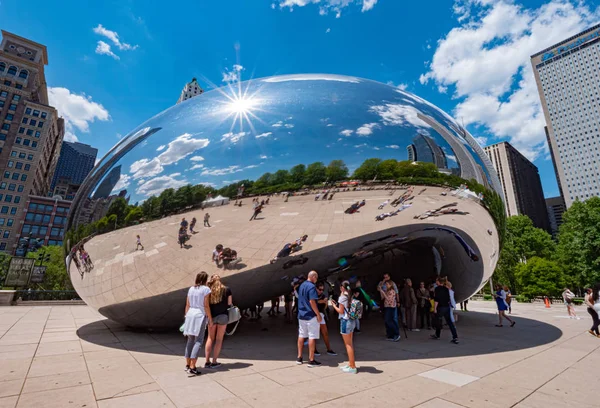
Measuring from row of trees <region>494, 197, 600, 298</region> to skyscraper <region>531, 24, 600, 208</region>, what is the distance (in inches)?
3825

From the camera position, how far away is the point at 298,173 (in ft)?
13.7

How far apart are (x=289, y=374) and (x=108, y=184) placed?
4.16 meters

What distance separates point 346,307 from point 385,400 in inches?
55.0

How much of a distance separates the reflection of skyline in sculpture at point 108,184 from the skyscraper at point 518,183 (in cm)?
13984

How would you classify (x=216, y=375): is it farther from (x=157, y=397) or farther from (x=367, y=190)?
(x=367, y=190)

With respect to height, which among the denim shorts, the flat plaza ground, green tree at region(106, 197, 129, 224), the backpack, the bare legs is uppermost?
green tree at region(106, 197, 129, 224)

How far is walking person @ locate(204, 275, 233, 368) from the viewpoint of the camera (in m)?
4.20

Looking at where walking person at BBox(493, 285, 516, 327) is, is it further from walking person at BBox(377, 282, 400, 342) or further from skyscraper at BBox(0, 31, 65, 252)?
skyscraper at BBox(0, 31, 65, 252)

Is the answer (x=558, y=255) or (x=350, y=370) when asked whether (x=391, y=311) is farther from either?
(x=558, y=255)

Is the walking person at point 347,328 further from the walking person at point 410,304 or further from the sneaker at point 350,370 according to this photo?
the walking person at point 410,304

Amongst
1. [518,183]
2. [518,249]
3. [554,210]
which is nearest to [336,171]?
[518,249]

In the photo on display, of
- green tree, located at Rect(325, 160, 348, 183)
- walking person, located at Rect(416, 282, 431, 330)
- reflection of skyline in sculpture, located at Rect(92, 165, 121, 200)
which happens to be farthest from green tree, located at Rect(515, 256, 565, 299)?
reflection of skyline in sculpture, located at Rect(92, 165, 121, 200)

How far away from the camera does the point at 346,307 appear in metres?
4.32

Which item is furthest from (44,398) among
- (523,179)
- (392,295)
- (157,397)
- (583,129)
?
(523,179)
